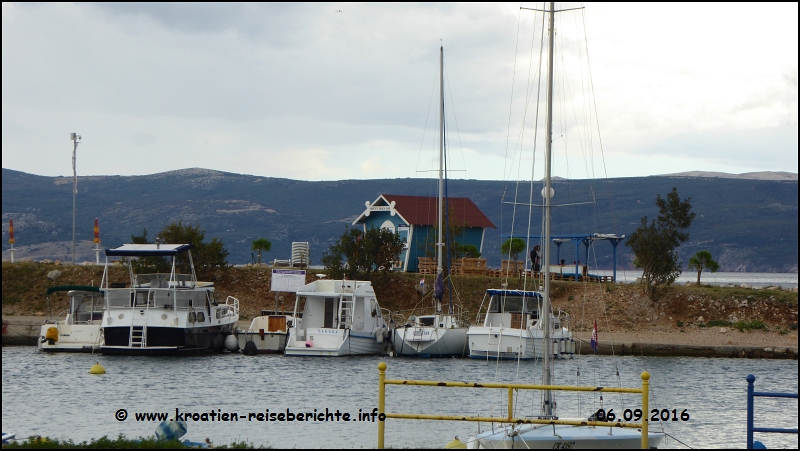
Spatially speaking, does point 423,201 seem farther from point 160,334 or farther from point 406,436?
point 406,436

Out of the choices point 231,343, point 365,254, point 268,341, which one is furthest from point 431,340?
point 365,254

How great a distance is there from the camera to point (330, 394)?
30.8 m

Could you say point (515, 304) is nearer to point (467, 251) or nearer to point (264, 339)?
point (264, 339)

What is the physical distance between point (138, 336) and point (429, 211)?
95.0 feet

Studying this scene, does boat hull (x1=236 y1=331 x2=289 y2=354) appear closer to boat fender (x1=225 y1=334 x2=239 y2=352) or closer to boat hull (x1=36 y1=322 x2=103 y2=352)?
boat fender (x1=225 y1=334 x2=239 y2=352)

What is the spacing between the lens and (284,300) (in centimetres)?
5691

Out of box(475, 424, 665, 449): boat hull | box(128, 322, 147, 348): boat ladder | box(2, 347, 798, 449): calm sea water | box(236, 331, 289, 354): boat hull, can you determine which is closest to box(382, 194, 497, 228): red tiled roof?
box(236, 331, 289, 354): boat hull

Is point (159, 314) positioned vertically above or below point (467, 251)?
below

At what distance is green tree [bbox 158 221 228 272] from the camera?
183ft

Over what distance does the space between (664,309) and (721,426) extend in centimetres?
2753

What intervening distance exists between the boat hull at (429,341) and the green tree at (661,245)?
46.6 feet

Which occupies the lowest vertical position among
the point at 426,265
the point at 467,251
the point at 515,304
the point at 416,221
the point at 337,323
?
the point at 337,323

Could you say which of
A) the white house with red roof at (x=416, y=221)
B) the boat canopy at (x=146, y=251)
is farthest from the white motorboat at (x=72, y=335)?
the white house with red roof at (x=416, y=221)

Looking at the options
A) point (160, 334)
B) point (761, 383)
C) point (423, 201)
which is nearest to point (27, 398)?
point (160, 334)
